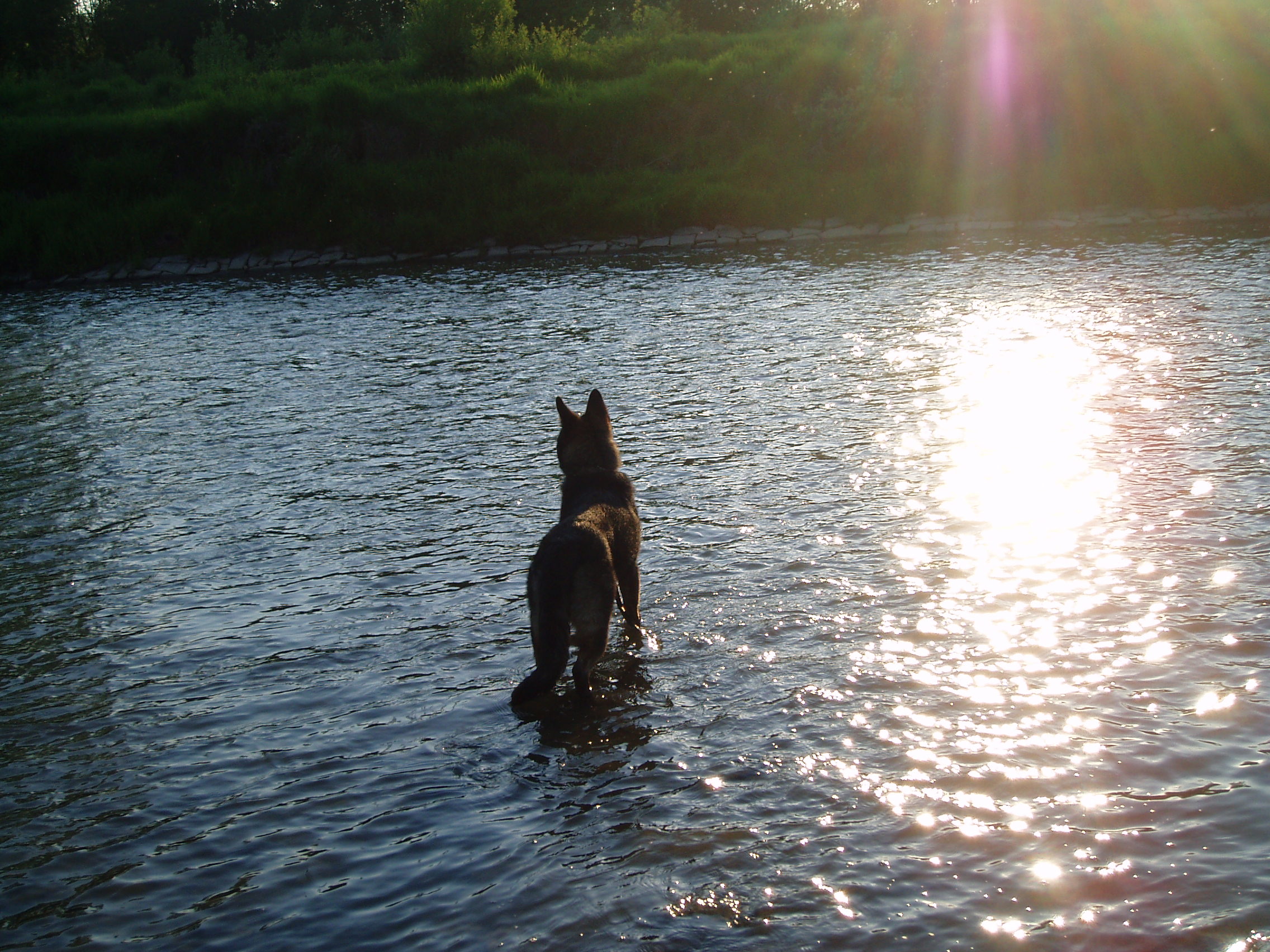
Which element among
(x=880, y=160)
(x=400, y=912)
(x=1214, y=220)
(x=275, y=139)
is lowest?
(x=400, y=912)

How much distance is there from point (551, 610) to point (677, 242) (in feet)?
94.6

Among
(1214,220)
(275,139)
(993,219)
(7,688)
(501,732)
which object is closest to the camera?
(501,732)

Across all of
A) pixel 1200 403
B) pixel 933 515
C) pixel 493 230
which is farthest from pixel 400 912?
pixel 493 230

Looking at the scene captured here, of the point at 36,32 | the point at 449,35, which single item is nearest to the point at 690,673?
the point at 449,35

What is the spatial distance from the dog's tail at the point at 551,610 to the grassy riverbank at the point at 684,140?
29.1 m

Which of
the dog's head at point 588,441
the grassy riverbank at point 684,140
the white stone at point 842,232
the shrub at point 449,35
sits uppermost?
the shrub at point 449,35

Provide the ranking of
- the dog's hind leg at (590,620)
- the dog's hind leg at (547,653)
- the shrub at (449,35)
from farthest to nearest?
1. the shrub at (449,35)
2. the dog's hind leg at (590,620)
3. the dog's hind leg at (547,653)

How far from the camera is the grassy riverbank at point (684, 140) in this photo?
111 feet

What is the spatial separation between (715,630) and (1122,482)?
14.8ft

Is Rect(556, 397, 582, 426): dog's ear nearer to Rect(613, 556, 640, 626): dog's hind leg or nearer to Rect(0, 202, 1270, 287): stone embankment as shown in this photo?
Rect(613, 556, 640, 626): dog's hind leg

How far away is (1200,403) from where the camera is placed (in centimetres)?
1162

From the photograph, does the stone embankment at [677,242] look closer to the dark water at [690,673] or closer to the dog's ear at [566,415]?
the dark water at [690,673]

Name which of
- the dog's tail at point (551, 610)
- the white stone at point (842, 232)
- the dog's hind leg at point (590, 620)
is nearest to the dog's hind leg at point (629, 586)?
the dog's hind leg at point (590, 620)

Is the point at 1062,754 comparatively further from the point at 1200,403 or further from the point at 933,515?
the point at 1200,403
